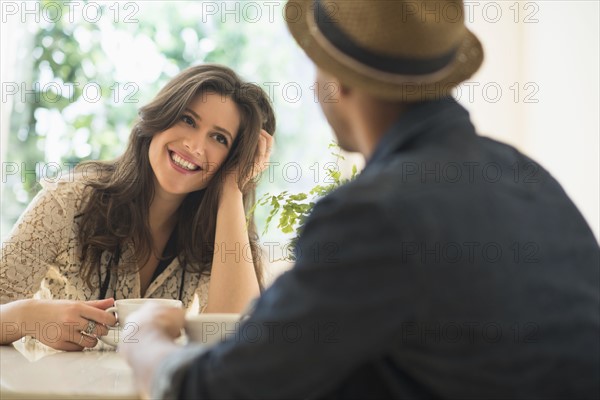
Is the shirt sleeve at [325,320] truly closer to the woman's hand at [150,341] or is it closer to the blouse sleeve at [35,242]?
the woman's hand at [150,341]


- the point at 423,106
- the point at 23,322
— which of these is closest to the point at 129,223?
the point at 23,322

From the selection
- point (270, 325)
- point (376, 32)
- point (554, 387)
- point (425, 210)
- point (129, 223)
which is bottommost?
point (129, 223)

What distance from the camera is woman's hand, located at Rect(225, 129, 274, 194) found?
7.23ft

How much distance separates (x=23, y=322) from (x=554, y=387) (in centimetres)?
102

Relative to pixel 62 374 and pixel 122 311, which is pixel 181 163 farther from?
pixel 62 374

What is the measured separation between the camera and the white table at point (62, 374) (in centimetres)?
109

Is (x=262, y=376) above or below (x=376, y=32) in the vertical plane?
below

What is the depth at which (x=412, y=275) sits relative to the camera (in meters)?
0.79

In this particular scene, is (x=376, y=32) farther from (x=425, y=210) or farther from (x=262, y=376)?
(x=262, y=376)

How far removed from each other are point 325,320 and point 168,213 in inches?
59.0

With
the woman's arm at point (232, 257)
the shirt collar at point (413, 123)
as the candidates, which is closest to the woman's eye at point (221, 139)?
the woman's arm at point (232, 257)

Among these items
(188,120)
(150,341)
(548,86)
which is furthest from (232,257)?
(548,86)

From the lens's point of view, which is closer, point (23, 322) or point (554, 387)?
point (554, 387)

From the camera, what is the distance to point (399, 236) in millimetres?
788
